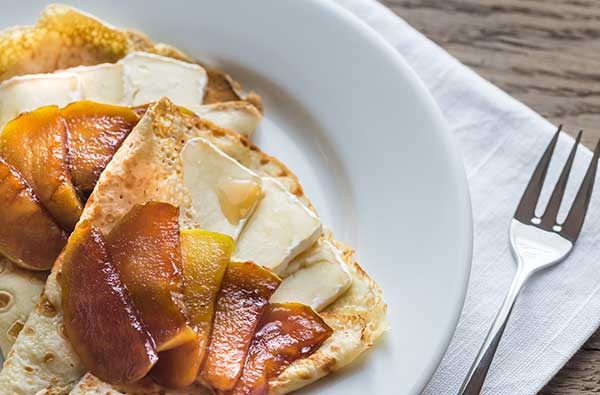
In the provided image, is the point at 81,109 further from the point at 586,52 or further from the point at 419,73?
the point at 586,52

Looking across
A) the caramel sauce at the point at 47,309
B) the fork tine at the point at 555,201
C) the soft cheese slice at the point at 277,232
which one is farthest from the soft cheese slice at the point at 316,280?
the fork tine at the point at 555,201

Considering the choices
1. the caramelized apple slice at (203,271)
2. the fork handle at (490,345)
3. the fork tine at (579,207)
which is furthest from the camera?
the fork tine at (579,207)

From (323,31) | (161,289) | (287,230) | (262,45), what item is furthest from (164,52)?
(161,289)

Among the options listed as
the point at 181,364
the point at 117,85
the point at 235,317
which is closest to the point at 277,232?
the point at 235,317

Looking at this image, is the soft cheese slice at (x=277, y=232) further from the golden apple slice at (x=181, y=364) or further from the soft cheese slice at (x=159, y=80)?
the soft cheese slice at (x=159, y=80)

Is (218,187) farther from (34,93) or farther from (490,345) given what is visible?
(490,345)
